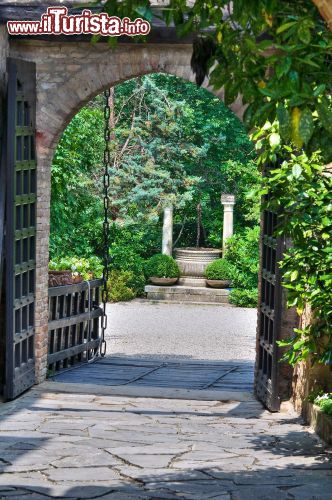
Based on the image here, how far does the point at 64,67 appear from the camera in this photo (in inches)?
447

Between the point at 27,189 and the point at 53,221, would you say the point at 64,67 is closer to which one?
the point at 27,189

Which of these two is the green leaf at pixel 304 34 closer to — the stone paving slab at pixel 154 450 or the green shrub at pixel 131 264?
the stone paving slab at pixel 154 450

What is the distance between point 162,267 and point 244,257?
5.91 feet

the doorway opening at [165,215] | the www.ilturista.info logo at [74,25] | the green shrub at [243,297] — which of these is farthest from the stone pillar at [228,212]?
the www.ilturista.info logo at [74,25]

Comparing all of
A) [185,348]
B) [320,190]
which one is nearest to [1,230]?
[320,190]

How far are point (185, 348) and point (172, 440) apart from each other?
7.62 meters

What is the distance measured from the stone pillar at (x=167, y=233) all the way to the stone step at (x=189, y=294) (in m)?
2.07

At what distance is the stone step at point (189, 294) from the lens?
24.6 meters

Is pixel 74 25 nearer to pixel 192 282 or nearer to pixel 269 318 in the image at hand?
pixel 269 318

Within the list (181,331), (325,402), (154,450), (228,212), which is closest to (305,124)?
(154,450)

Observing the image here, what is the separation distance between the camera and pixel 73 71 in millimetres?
11359

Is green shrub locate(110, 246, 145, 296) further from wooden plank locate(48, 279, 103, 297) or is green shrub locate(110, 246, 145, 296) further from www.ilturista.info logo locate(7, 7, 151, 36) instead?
www.ilturista.info logo locate(7, 7, 151, 36)

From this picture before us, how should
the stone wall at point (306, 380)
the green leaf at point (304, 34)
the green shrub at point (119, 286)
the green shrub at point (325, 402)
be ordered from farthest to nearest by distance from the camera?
the green shrub at point (119, 286)
the stone wall at point (306, 380)
the green shrub at point (325, 402)
the green leaf at point (304, 34)

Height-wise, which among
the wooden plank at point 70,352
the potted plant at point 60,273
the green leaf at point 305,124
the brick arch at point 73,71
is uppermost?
the brick arch at point 73,71
